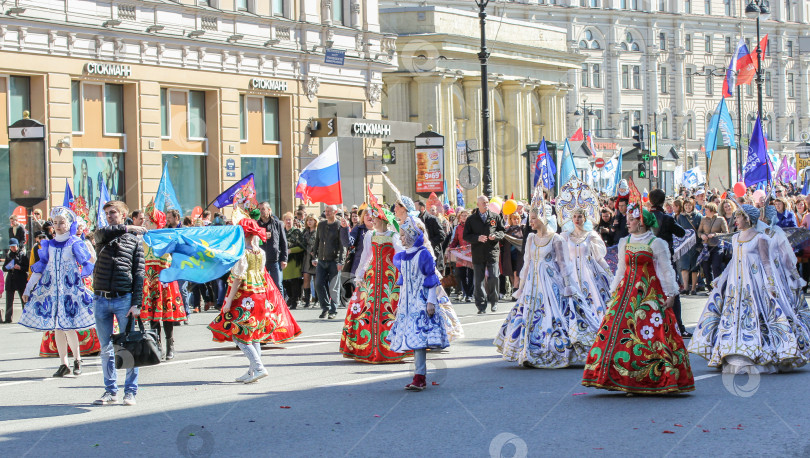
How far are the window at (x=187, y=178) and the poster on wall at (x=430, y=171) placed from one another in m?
6.85

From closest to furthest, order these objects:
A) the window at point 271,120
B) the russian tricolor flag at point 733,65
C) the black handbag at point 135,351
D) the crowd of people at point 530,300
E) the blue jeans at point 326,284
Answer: the black handbag at point 135,351 < the crowd of people at point 530,300 < the blue jeans at point 326,284 < the window at point 271,120 < the russian tricolor flag at point 733,65

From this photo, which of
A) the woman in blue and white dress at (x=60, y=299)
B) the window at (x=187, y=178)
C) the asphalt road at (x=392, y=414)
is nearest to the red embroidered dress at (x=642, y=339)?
the asphalt road at (x=392, y=414)

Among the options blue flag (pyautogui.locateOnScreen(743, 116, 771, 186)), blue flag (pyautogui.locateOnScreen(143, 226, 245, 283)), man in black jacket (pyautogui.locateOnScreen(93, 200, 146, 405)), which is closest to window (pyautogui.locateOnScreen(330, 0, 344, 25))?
blue flag (pyautogui.locateOnScreen(743, 116, 771, 186))

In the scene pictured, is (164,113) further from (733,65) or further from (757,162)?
(733,65)

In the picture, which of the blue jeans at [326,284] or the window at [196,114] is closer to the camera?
the blue jeans at [326,284]

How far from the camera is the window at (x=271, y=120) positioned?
3425cm

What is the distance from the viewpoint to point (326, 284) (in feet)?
63.6

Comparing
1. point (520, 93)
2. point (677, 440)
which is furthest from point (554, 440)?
point (520, 93)

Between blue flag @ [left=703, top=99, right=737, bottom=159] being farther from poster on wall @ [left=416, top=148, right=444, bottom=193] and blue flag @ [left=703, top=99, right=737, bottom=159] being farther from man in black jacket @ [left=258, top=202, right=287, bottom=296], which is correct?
man in black jacket @ [left=258, top=202, right=287, bottom=296]

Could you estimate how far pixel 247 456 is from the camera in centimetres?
804

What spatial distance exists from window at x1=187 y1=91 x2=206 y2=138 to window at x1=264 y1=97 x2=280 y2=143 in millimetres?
2672

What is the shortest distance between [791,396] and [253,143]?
2506 cm

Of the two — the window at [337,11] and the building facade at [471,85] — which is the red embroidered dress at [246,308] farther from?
the building facade at [471,85]

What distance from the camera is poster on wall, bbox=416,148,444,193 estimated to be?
27828 millimetres
